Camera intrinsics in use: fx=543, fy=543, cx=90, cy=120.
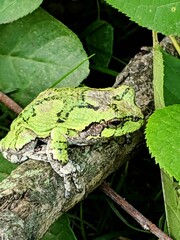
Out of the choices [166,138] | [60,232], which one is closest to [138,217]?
[60,232]

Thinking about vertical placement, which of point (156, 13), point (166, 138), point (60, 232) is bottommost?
point (60, 232)

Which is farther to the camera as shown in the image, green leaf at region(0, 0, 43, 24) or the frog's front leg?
green leaf at region(0, 0, 43, 24)

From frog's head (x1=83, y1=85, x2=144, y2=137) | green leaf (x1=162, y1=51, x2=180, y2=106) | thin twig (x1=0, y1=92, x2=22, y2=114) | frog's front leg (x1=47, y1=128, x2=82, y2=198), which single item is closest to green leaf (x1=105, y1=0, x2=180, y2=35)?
green leaf (x1=162, y1=51, x2=180, y2=106)

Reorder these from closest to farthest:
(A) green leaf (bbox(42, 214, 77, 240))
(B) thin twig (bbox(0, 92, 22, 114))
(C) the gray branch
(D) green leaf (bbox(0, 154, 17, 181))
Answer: (C) the gray branch < (A) green leaf (bbox(42, 214, 77, 240)) < (D) green leaf (bbox(0, 154, 17, 181)) < (B) thin twig (bbox(0, 92, 22, 114))

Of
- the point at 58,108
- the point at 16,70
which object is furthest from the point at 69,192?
the point at 16,70

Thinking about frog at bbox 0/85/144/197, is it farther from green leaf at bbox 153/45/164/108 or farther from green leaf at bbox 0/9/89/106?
green leaf at bbox 0/9/89/106

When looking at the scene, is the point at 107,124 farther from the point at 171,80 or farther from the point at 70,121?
the point at 171,80

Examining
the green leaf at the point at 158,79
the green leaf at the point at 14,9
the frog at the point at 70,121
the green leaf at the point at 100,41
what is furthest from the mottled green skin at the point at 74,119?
the green leaf at the point at 100,41
